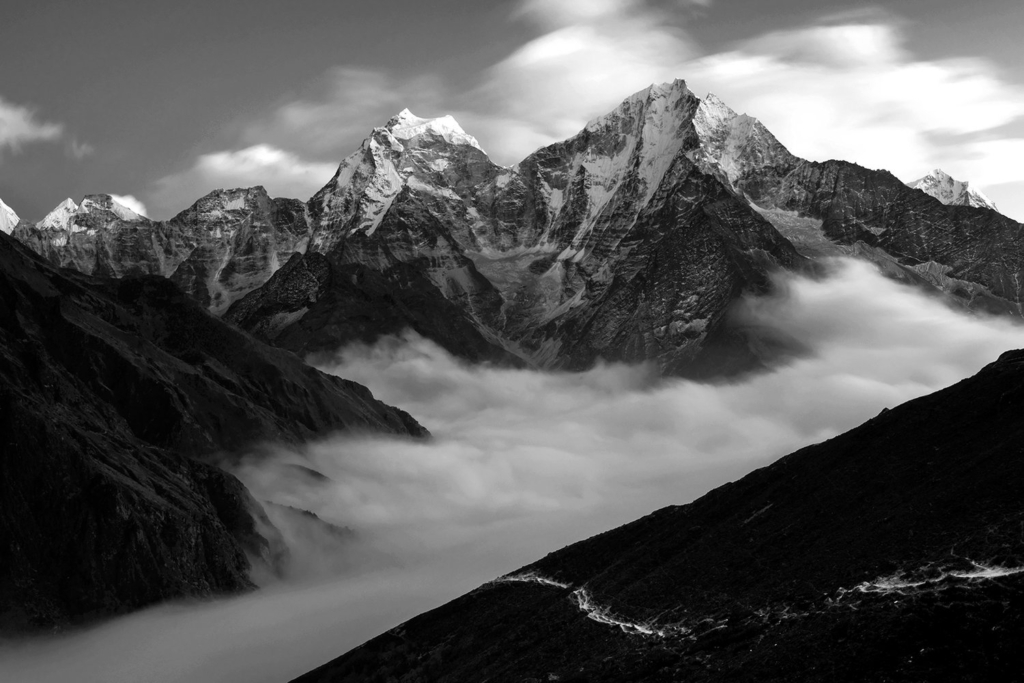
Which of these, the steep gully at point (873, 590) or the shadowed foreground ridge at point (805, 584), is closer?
the shadowed foreground ridge at point (805, 584)

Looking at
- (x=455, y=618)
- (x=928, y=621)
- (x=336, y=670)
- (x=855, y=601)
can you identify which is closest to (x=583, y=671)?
(x=855, y=601)

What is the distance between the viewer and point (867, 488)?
122812 mm

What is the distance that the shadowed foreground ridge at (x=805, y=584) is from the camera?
84500 mm

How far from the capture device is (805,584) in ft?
341

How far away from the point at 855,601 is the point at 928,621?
1114 cm

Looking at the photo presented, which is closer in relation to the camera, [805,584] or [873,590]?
[873,590]

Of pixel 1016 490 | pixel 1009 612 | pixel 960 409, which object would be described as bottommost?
pixel 1009 612

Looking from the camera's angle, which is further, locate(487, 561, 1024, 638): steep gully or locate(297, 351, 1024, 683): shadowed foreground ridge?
locate(487, 561, 1024, 638): steep gully

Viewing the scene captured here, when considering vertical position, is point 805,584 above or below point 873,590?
above

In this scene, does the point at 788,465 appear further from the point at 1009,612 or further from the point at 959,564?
the point at 1009,612

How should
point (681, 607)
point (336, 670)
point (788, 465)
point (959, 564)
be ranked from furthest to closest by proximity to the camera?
point (336, 670) → point (788, 465) → point (681, 607) → point (959, 564)

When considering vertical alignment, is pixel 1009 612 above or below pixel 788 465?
below

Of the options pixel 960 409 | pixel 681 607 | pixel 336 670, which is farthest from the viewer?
pixel 336 670

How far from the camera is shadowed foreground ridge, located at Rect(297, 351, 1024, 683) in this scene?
8450cm
